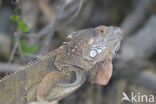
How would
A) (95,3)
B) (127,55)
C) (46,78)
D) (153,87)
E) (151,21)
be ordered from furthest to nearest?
(95,3), (151,21), (127,55), (153,87), (46,78)

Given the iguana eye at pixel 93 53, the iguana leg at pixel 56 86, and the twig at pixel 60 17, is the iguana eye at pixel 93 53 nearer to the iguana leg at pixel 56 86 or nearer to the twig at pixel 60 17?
the iguana leg at pixel 56 86

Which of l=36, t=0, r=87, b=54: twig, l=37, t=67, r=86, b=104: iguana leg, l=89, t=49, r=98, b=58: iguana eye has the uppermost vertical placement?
l=36, t=0, r=87, b=54: twig

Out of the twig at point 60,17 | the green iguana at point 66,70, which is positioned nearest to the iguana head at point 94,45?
the green iguana at point 66,70

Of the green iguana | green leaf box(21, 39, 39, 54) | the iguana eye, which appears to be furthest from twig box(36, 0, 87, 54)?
the iguana eye

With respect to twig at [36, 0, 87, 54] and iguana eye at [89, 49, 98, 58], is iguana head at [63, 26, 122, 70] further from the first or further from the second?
twig at [36, 0, 87, 54]

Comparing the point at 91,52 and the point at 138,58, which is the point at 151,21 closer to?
the point at 138,58

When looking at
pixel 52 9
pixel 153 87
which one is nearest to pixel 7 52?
pixel 52 9

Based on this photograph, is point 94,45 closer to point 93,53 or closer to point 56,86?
point 93,53
